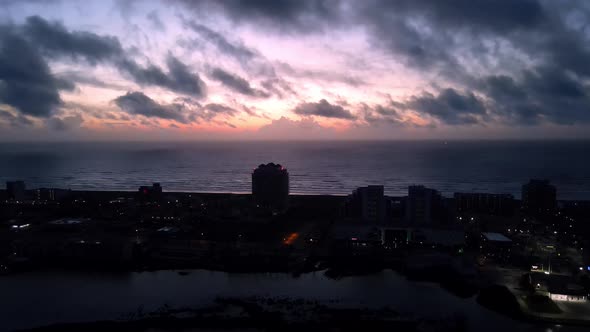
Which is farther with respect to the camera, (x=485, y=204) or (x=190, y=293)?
(x=485, y=204)

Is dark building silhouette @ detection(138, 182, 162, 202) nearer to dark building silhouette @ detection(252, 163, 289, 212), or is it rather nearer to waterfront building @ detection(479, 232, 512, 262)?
dark building silhouette @ detection(252, 163, 289, 212)

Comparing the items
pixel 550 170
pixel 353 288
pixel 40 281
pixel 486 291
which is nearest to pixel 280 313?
pixel 353 288

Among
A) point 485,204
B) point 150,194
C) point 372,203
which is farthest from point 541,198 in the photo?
point 150,194

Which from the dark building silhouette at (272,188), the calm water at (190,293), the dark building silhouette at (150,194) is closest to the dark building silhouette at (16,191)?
the dark building silhouette at (150,194)

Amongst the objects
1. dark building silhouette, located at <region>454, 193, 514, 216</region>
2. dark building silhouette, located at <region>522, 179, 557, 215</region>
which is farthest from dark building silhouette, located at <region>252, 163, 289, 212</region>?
dark building silhouette, located at <region>522, 179, 557, 215</region>

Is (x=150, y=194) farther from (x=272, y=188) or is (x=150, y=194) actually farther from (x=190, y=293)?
(x=190, y=293)
